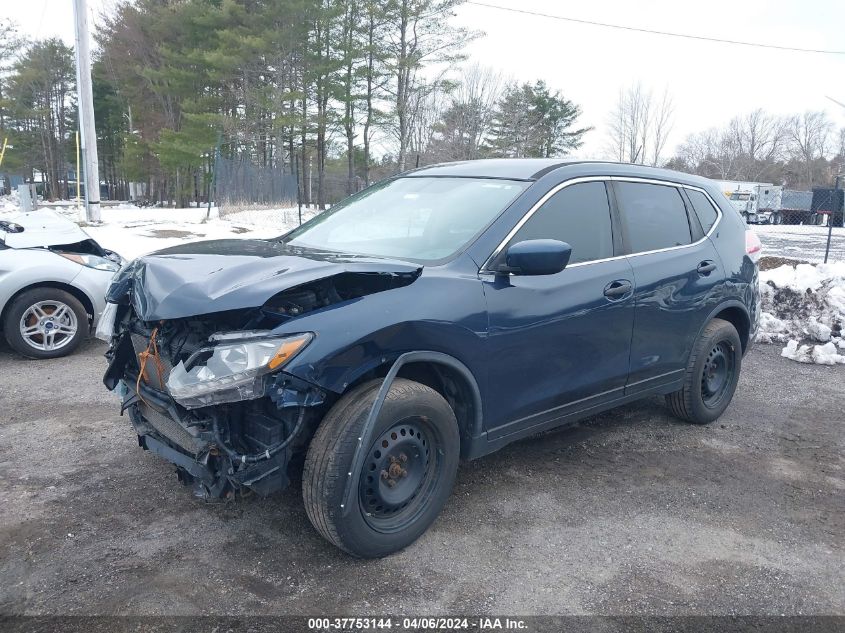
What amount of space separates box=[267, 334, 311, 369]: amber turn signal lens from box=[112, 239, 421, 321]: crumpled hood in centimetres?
20

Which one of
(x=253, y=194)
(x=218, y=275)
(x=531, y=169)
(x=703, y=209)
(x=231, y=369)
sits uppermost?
(x=253, y=194)

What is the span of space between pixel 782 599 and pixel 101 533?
10.1 feet

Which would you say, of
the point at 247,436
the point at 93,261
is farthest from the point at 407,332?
the point at 93,261

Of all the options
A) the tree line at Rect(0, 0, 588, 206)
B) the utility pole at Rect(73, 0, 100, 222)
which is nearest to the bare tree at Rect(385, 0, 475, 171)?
the tree line at Rect(0, 0, 588, 206)

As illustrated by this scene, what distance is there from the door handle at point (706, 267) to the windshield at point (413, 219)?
5.17 feet

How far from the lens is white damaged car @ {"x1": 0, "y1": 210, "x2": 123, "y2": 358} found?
6.10 metres

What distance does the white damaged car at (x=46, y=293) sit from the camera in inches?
240

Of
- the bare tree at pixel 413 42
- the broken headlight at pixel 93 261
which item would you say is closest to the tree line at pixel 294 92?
the bare tree at pixel 413 42

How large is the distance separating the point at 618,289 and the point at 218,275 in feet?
7.31

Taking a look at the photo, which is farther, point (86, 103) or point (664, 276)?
point (86, 103)

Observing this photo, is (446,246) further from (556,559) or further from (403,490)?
(556,559)

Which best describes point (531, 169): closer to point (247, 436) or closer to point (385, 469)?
point (385, 469)

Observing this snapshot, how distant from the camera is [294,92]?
95.7 ft

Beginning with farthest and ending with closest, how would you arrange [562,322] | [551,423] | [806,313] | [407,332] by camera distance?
[806,313] → [551,423] → [562,322] → [407,332]
